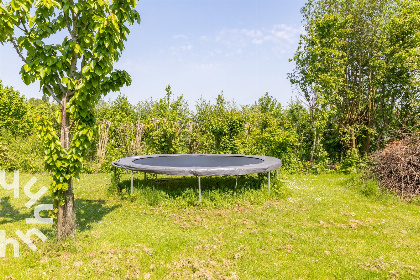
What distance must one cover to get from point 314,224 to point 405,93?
982 centimetres

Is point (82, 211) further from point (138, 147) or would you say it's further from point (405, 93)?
point (405, 93)

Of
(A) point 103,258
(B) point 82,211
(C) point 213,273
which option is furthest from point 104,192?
(C) point 213,273

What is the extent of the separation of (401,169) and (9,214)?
32.0 ft

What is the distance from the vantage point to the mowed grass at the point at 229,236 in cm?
354

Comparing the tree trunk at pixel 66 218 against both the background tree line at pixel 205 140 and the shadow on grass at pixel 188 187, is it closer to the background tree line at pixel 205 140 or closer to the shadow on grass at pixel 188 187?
the shadow on grass at pixel 188 187

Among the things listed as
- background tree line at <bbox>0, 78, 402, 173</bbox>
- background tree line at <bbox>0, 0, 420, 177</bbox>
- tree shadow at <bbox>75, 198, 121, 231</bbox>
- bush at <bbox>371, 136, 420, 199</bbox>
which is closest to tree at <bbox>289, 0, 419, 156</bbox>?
background tree line at <bbox>0, 0, 420, 177</bbox>

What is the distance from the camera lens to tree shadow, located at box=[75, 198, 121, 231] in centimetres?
522

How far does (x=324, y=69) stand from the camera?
12.1 meters

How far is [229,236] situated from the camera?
468 centimetres

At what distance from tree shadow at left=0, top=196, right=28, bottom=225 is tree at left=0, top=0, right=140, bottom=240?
6.77 feet

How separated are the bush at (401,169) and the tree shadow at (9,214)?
9212 mm

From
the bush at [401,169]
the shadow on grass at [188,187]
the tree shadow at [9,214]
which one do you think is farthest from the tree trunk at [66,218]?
the bush at [401,169]

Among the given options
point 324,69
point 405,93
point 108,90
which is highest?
point 324,69

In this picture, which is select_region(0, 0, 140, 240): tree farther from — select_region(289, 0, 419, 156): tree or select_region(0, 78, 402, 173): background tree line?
select_region(289, 0, 419, 156): tree
